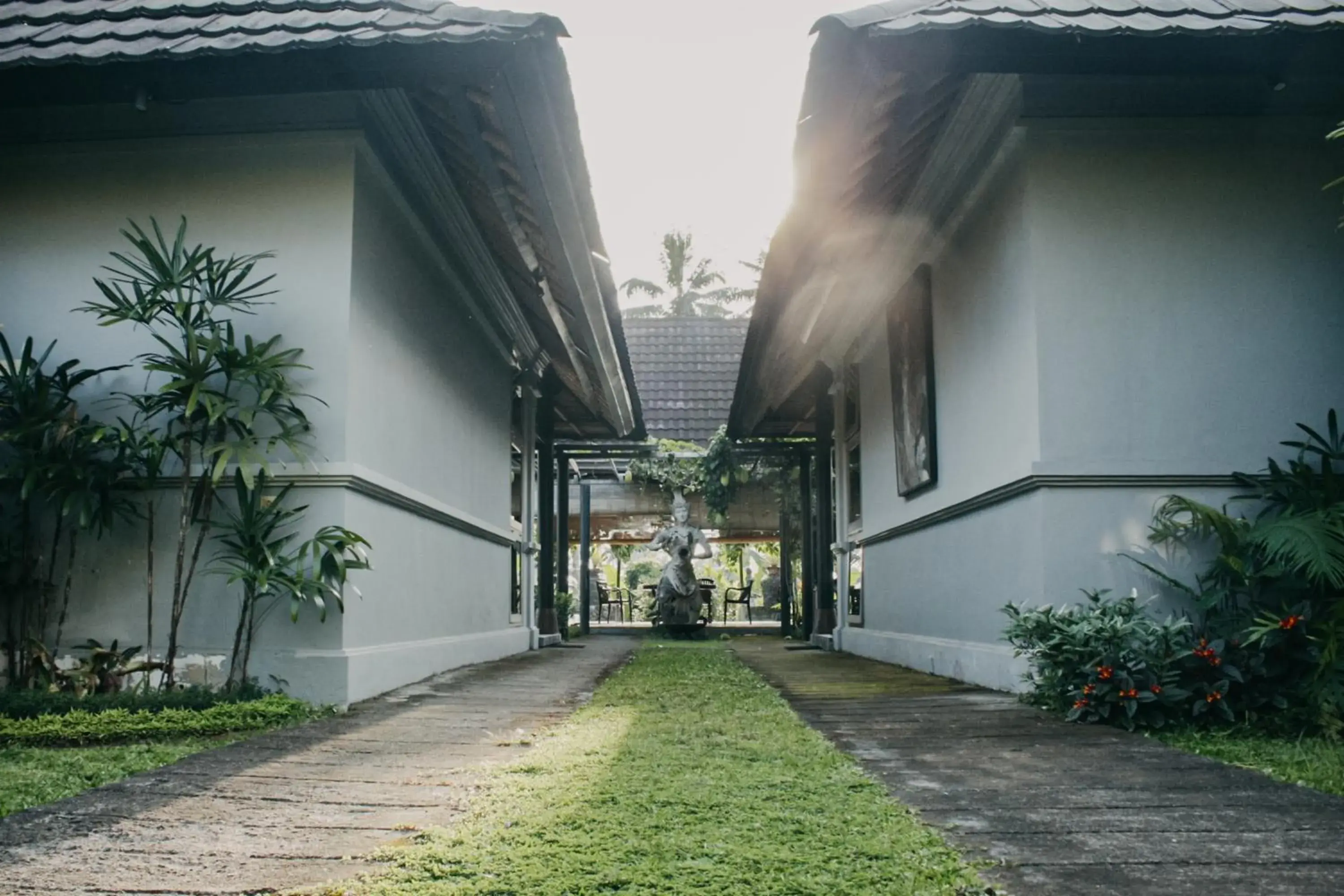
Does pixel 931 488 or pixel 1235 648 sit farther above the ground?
pixel 931 488

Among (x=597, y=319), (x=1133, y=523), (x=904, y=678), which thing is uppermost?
(x=597, y=319)

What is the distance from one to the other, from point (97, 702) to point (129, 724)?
1.15 feet

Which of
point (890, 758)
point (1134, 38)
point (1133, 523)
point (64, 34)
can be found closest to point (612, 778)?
point (890, 758)

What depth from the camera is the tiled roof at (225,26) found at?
3.83 meters

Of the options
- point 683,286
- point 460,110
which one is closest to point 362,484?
point 460,110

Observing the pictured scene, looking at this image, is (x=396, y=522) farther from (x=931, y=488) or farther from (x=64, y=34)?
(x=931, y=488)

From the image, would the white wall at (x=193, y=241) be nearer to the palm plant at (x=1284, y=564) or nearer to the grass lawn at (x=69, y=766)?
the grass lawn at (x=69, y=766)

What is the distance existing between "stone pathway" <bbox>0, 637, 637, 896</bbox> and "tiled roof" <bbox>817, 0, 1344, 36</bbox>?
2.74 m

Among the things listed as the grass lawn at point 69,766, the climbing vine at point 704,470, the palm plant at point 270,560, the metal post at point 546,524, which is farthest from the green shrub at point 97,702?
the climbing vine at point 704,470

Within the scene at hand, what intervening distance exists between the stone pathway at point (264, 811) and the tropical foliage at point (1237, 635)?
6.34ft

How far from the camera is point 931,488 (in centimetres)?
665

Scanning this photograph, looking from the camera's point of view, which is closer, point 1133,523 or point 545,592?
point 1133,523

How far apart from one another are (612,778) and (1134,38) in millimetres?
3114

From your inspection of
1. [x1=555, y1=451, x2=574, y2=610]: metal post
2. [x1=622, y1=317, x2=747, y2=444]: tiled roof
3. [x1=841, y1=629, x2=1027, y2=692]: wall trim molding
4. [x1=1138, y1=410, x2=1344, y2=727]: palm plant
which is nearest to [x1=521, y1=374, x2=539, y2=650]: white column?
[x1=555, y1=451, x2=574, y2=610]: metal post
